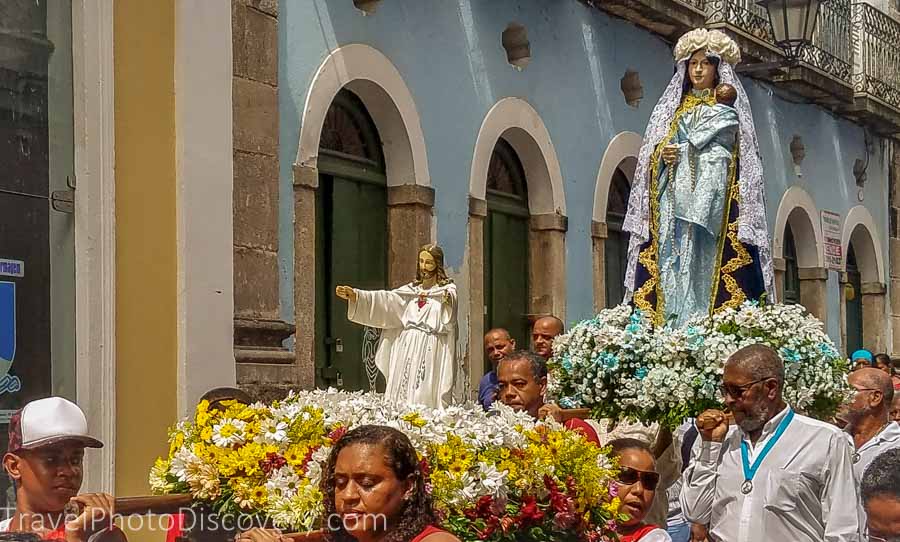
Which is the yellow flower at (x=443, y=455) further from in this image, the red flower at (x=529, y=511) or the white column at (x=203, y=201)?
the white column at (x=203, y=201)

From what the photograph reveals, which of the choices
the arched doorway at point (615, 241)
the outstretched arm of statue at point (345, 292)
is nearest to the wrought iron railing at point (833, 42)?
the arched doorway at point (615, 241)

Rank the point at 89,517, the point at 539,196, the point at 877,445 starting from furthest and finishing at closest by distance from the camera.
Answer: the point at 539,196
the point at 877,445
the point at 89,517

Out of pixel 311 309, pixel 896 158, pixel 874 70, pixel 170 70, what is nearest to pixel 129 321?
pixel 170 70

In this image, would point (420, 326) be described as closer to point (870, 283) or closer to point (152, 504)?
point (152, 504)

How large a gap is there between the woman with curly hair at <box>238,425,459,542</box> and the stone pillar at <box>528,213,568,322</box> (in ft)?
32.4

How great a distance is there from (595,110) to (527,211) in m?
1.51

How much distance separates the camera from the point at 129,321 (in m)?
7.94

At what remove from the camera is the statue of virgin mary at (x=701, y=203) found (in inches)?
331

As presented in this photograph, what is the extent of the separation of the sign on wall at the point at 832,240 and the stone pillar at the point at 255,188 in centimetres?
1235

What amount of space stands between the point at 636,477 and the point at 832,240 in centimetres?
1600

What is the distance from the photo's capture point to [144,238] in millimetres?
8070

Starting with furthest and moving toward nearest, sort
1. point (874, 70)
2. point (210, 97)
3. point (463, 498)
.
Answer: point (874, 70) < point (210, 97) < point (463, 498)

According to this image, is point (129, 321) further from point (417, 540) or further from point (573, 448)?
point (417, 540)

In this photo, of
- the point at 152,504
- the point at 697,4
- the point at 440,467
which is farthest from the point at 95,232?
the point at 697,4
